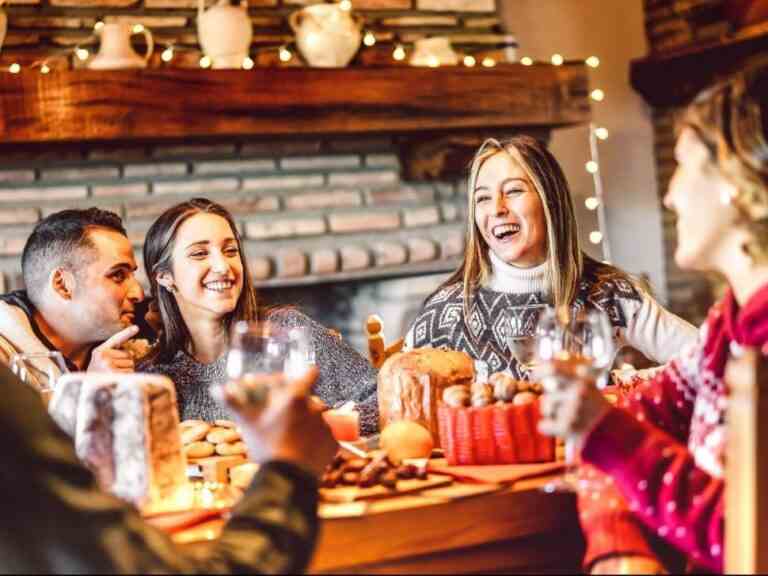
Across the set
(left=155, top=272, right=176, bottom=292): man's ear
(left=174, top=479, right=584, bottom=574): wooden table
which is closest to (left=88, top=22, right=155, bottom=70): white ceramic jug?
(left=155, top=272, right=176, bottom=292): man's ear

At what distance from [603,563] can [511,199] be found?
1574 millimetres

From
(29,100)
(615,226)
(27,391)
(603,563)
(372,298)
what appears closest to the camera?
(27,391)

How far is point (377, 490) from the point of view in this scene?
171 cm

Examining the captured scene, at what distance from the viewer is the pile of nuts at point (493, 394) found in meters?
1.87

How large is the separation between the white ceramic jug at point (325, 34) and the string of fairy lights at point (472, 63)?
57 millimetres

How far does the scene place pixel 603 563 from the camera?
1.55 m

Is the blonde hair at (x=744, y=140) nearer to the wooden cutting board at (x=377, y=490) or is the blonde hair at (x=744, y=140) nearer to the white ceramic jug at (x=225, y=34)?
the wooden cutting board at (x=377, y=490)

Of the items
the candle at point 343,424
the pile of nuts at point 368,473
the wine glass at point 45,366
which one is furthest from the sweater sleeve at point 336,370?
the pile of nuts at point 368,473

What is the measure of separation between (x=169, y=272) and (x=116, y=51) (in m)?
1.14

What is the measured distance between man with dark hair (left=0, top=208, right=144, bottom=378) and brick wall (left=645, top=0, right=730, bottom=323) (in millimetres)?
2574

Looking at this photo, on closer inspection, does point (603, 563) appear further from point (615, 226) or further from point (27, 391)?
point (615, 226)

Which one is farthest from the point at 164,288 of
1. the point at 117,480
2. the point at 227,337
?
the point at 117,480

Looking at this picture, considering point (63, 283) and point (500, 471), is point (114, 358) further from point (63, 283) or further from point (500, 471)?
point (500, 471)

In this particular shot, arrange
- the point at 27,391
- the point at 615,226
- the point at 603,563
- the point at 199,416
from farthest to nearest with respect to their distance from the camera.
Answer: the point at 615,226 < the point at 199,416 < the point at 603,563 < the point at 27,391
